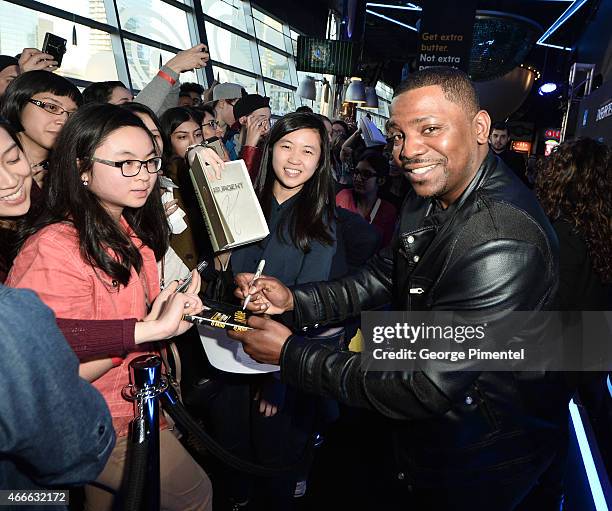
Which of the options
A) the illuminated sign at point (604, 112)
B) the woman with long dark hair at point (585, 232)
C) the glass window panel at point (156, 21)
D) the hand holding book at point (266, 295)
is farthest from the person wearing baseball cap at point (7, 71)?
the illuminated sign at point (604, 112)

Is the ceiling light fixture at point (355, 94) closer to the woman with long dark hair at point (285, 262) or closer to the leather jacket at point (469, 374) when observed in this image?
the woman with long dark hair at point (285, 262)

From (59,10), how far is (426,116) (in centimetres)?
672

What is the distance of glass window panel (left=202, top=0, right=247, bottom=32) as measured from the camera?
990 centimetres

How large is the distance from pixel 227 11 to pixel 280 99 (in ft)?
10.8

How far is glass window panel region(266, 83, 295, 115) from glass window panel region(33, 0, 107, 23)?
19.2ft

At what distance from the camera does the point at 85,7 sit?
264 inches

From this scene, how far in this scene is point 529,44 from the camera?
48.4 feet

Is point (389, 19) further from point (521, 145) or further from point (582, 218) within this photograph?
point (582, 218)

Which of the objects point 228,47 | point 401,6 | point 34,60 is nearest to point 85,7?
point 228,47

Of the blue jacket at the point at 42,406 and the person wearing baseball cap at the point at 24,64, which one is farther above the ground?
the person wearing baseball cap at the point at 24,64

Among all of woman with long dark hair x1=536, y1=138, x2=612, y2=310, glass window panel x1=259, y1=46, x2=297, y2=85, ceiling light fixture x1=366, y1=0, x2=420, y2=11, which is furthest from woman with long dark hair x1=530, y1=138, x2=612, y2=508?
ceiling light fixture x1=366, y1=0, x2=420, y2=11

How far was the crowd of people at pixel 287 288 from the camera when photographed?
105cm

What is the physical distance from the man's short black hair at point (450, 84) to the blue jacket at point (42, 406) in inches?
47.6

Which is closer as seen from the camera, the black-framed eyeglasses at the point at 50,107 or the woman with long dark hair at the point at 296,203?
the woman with long dark hair at the point at 296,203
